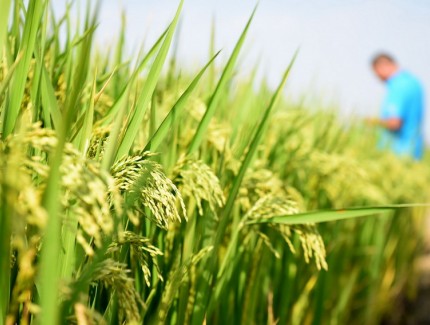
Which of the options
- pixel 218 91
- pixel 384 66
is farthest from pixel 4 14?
pixel 384 66

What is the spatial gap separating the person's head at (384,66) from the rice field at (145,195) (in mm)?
3748

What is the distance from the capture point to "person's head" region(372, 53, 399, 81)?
5.64 metres

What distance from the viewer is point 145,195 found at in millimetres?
632

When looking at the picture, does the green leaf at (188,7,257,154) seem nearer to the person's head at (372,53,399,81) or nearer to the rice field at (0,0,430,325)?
the rice field at (0,0,430,325)

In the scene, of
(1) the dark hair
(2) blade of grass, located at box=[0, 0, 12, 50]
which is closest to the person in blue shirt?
(1) the dark hair

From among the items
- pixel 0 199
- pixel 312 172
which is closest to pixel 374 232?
pixel 312 172

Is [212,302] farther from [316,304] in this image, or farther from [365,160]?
[365,160]

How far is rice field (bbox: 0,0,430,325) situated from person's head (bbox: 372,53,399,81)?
12.3 feet

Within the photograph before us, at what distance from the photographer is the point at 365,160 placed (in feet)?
9.90

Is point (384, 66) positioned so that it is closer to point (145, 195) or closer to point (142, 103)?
point (142, 103)

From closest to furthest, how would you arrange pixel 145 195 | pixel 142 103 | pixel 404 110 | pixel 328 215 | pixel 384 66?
pixel 145 195, pixel 142 103, pixel 328 215, pixel 404 110, pixel 384 66

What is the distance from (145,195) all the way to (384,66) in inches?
219

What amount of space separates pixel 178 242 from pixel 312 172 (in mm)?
959

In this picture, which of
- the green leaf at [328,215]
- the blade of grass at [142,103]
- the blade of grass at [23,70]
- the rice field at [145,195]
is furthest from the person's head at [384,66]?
the blade of grass at [23,70]
